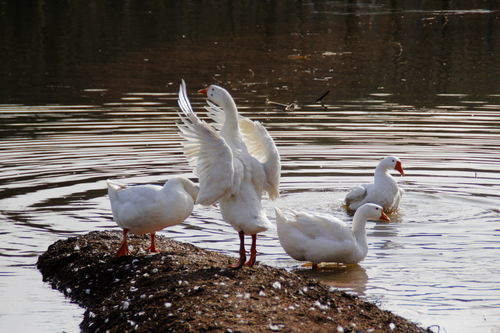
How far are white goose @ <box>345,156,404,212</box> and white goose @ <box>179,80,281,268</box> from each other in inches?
145

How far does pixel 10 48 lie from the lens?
30.2 m

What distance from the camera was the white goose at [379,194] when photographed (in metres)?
13.4

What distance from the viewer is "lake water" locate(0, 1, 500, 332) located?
10656mm

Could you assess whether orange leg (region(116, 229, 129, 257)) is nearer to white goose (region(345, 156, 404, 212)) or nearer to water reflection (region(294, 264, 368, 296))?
water reflection (region(294, 264, 368, 296))

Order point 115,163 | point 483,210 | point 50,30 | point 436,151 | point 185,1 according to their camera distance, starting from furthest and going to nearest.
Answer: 1. point 185,1
2. point 50,30
3. point 436,151
4. point 115,163
5. point 483,210

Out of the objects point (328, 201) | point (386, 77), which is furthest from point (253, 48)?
point (328, 201)

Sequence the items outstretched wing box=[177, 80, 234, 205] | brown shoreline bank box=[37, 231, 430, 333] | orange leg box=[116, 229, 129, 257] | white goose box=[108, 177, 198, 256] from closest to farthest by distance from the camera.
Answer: brown shoreline bank box=[37, 231, 430, 333], outstretched wing box=[177, 80, 234, 205], white goose box=[108, 177, 198, 256], orange leg box=[116, 229, 129, 257]

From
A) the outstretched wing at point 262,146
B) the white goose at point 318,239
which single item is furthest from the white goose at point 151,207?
the white goose at point 318,239

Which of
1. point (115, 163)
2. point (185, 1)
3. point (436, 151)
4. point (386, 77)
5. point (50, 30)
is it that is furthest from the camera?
point (185, 1)

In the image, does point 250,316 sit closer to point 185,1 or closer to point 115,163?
point 115,163

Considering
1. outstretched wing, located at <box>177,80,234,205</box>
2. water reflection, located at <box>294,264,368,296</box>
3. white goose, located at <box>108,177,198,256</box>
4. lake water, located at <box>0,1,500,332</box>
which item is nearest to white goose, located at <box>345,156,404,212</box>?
lake water, located at <box>0,1,500,332</box>

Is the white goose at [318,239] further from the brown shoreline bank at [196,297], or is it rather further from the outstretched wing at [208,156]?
the outstretched wing at [208,156]

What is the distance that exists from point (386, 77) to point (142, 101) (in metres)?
7.10

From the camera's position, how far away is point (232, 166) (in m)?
9.21
